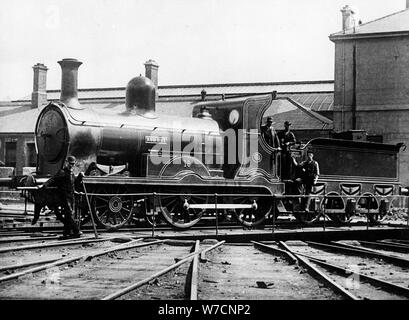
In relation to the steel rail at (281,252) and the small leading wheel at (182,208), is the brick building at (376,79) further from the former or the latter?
the steel rail at (281,252)

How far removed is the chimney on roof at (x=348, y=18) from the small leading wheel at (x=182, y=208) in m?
19.8

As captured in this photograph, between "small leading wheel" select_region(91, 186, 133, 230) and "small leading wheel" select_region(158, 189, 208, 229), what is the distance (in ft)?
2.33

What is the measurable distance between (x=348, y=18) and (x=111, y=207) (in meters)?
22.0

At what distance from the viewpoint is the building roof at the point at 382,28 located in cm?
2647

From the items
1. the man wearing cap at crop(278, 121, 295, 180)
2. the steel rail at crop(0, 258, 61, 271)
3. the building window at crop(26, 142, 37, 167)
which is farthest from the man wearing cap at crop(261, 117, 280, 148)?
the building window at crop(26, 142, 37, 167)

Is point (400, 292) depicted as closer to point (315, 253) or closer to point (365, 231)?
point (315, 253)

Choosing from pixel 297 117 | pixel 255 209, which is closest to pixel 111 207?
pixel 255 209

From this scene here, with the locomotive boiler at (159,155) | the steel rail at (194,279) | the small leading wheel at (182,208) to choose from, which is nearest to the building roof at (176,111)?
the locomotive boiler at (159,155)

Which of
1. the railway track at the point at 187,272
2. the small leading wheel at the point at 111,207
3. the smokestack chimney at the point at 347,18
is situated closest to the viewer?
the railway track at the point at 187,272

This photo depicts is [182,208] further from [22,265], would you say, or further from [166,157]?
[22,265]

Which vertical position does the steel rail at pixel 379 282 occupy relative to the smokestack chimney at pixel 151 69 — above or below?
below

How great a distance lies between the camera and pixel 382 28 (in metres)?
27.1

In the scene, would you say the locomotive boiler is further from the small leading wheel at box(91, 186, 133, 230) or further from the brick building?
the brick building

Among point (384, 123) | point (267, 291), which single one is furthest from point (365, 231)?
point (384, 123)
